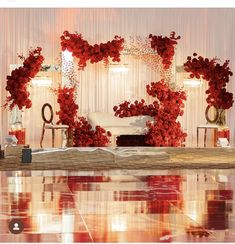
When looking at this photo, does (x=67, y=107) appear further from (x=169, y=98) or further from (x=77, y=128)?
(x=169, y=98)

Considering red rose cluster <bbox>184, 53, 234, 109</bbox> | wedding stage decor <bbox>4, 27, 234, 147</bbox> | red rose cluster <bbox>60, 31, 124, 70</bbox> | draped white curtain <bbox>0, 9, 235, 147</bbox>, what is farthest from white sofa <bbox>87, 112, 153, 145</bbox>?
draped white curtain <bbox>0, 9, 235, 147</bbox>

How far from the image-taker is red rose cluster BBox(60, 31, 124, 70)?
1318 centimetres

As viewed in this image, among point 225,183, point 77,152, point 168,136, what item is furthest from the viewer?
point 168,136

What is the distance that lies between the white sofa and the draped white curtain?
124 inches

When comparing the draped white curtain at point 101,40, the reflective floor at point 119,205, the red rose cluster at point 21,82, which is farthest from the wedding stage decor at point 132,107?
the draped white curtain at point 101,40

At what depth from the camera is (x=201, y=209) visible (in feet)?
22.5

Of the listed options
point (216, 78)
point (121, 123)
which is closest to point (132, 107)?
point (121, 123)

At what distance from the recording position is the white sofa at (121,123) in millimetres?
12922

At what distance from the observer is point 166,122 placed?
41.8 ft

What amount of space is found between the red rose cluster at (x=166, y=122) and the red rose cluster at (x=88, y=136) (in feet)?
2.55

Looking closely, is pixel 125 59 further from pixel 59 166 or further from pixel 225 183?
pixel 225 183

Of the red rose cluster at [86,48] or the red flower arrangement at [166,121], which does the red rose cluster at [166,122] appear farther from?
the red rose cluster at [86,48]
